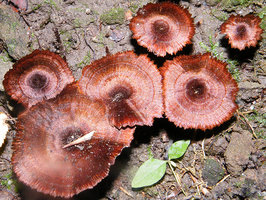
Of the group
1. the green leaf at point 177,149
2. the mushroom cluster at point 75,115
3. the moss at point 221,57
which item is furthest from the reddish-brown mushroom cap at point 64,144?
the moss at point 221,57

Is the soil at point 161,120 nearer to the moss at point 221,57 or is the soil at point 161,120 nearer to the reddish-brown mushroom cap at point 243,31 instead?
the moss at point 221,57

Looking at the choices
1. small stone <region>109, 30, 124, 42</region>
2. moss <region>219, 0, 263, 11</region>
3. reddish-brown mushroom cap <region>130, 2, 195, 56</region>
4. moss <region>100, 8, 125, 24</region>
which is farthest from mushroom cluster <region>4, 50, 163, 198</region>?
moss <region>219, 0, 263, 11</region>

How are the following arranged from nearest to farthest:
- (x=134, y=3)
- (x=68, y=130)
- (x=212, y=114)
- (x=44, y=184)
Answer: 1. (x=44, y=184)
2. (x=68, y=130)
3. (x=212, y=114)
4. (x=134, y=3)

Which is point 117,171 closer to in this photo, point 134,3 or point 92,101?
point 92,101

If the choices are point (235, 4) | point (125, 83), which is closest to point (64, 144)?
point (125, 83)

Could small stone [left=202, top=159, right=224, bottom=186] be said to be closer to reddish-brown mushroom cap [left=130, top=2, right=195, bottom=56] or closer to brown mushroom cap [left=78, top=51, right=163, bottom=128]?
brown mushroom cap [left=78, top=51, right=163, bottom=128]

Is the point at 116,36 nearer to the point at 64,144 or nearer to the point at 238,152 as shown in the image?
the point at 64,144

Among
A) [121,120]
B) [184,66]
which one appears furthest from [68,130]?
[184,66]
